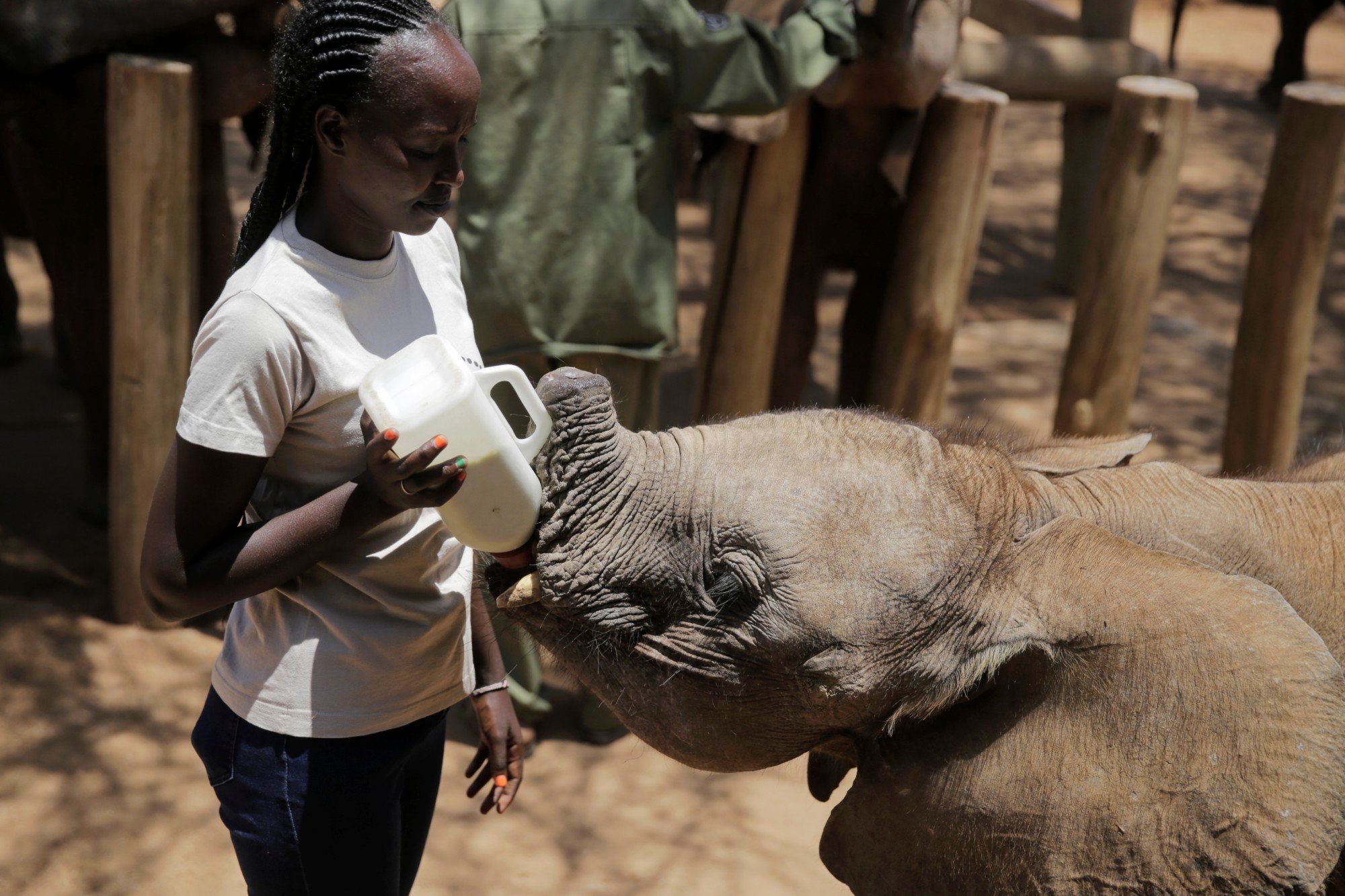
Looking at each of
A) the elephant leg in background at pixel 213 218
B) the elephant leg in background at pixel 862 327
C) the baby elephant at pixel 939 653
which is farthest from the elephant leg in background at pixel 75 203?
the baby elephant at pixel 939 653

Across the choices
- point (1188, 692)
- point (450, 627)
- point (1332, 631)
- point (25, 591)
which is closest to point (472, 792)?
A: point (450, 627)

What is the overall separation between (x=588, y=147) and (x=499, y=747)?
203 cm

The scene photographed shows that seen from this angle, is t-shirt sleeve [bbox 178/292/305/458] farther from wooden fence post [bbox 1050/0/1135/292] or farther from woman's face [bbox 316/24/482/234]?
wooden fence post [bbox 1050/0/1135/292]

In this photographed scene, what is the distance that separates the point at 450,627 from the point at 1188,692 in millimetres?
1013

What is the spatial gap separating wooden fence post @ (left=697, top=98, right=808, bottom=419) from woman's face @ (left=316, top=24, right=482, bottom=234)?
2954 millimetres

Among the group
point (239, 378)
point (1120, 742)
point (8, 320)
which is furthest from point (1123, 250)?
point (8, 320)

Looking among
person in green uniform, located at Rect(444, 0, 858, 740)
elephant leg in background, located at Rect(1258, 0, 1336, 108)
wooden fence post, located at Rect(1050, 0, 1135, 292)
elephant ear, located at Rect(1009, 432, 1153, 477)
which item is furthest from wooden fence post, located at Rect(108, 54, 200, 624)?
elephant leg in background, located at Rect(1258, 0, 1336, 108)

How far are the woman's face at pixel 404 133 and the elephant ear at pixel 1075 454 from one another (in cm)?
97

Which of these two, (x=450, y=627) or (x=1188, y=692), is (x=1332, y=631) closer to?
(x=1188, y=692)

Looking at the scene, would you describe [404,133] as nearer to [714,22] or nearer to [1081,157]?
[714,22]

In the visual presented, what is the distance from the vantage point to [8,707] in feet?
13.2

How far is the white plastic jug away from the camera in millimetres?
1512

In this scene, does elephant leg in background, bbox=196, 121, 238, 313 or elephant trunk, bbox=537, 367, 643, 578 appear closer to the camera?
elephant trunk, bbox=537, 367, 643, 578

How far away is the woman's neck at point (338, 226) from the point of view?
170 cm
